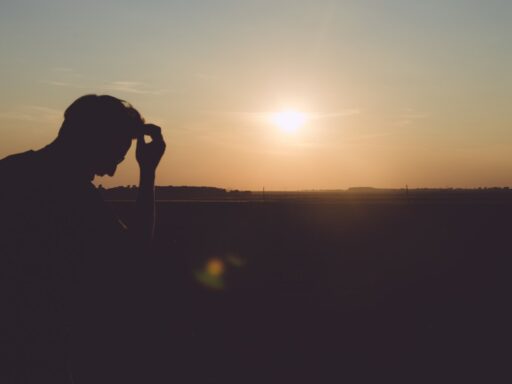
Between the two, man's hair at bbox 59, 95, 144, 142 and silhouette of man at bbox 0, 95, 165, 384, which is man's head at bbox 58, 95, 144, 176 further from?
silhouette of man at bbox 0, 95, 165, 384

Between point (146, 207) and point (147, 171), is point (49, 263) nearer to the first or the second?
point (146, 207)

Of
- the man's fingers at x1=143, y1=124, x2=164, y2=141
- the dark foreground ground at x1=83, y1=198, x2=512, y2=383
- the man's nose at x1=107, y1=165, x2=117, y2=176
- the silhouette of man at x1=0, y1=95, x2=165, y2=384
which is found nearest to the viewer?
the silhouette of man at x1=0, y1=95, x2=165, y2=384

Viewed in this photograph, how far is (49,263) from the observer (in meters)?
1.39

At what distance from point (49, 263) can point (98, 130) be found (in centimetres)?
42

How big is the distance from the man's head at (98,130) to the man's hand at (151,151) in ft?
1.34

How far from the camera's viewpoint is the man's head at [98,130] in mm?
1559

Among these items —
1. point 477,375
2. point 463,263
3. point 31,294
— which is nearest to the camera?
point 31,294

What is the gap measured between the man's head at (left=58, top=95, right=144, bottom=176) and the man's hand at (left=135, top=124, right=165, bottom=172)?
410mm

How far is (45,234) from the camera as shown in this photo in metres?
1.39

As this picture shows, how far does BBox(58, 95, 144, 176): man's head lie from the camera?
156 cm

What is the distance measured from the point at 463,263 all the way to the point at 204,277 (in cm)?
596

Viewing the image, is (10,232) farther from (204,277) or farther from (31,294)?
(204,277)

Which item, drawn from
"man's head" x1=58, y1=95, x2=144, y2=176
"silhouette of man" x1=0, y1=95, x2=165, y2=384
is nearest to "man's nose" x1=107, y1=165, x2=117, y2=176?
"man's head" x1=58, y1=95, x2=144, y2=176

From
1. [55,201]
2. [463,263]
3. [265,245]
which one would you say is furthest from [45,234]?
[265,245]
